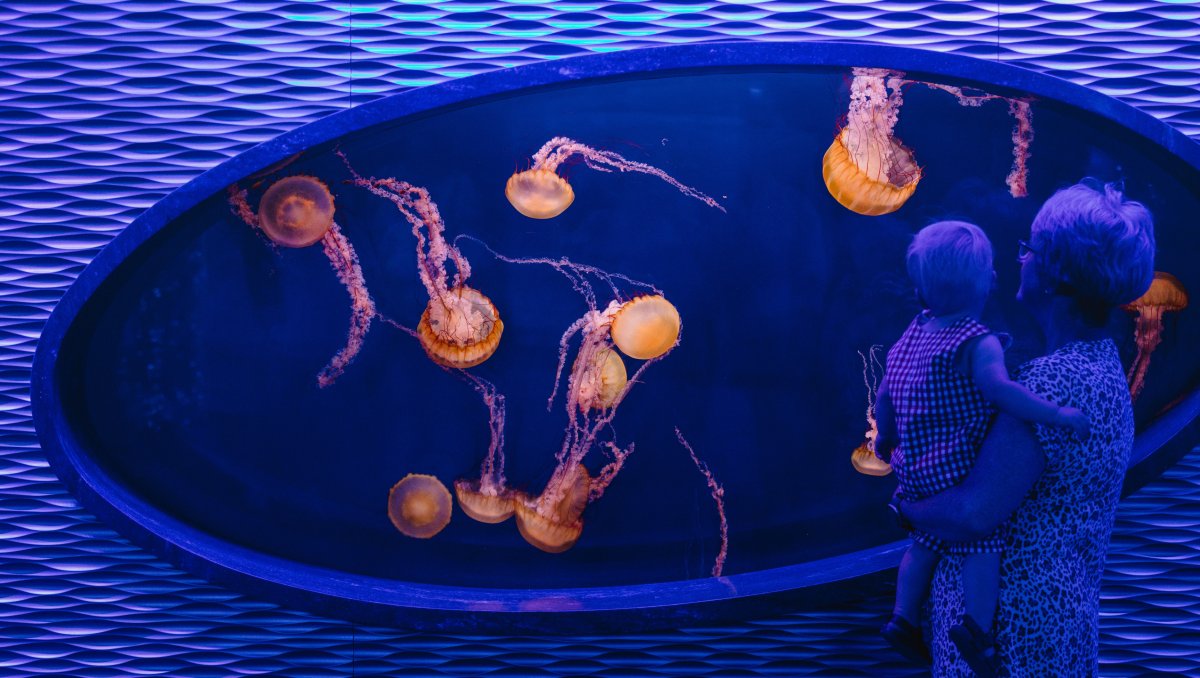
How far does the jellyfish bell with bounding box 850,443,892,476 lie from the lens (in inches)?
53.9

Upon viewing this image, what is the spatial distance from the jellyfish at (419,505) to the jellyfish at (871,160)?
88 cm

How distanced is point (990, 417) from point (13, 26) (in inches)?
67.1

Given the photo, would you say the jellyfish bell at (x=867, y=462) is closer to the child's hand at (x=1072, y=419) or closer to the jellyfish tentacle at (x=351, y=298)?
the child's hand at (x=1072, y=419)

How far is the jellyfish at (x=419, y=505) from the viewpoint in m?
1.38

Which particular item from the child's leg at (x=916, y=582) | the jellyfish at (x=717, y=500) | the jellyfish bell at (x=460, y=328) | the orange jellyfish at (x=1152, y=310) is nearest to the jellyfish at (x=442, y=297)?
the jellyfish bell at (x=460, y=328)

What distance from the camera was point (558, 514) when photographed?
1380 millimetres

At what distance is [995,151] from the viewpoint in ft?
4.32

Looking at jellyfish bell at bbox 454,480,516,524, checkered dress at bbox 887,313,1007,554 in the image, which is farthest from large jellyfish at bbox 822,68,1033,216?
jellyfish bell at bbox 454,480,516,524

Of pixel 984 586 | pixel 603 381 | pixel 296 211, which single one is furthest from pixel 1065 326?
pixel 296 211

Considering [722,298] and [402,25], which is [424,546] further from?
[402,25]

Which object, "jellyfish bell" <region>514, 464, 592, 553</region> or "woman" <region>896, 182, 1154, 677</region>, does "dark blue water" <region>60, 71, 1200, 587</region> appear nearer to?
"jellyfish bell" <region>514, 464, 592, 553</region>

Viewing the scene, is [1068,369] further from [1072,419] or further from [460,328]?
[460,328]

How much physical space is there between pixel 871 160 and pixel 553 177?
545mm

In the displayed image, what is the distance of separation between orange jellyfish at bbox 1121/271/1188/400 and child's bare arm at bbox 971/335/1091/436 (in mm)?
553
